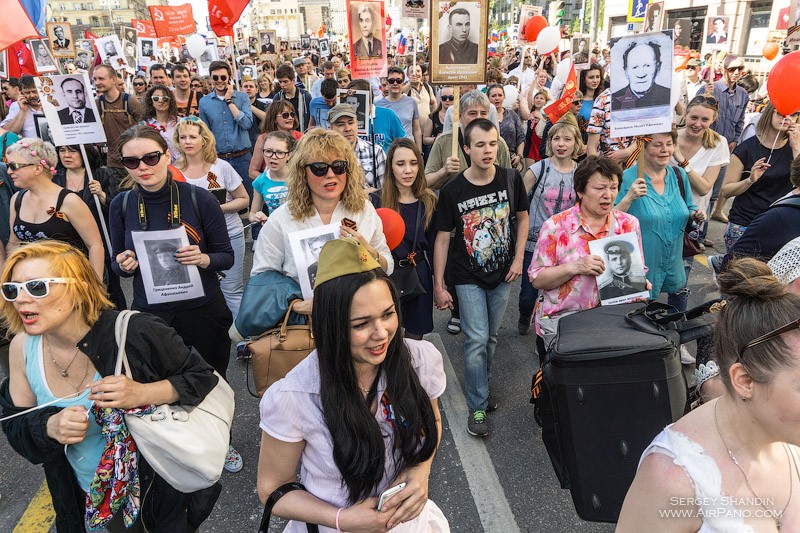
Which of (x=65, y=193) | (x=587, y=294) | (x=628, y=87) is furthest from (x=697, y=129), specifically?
(x=65, y=193)

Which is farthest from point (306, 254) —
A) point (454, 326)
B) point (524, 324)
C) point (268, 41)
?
point (268, 41)

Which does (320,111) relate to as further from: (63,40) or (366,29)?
(63,40)

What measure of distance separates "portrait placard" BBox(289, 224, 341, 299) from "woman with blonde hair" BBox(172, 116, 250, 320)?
1985 millimetres

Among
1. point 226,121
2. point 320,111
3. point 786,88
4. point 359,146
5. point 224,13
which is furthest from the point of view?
point 224,13

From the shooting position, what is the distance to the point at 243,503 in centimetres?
305

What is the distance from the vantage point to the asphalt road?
289 centimetres

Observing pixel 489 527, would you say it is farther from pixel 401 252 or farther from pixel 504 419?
pixel 401 252

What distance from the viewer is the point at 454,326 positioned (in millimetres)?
5047

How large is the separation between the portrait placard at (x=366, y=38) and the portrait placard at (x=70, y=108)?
3473mm

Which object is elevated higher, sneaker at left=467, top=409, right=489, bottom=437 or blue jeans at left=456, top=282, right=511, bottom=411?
blue jeans at left=456, top=282, right=511, bottom=411

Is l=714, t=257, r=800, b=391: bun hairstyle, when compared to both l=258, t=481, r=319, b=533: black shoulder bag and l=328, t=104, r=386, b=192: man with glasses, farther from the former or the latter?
l=328, t=104, r=386, b=192: man with glasses

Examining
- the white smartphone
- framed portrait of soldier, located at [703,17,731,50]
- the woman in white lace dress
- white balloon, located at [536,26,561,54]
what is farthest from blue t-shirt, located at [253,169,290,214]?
framed portrait of soldier, located at [703,17,731,50]

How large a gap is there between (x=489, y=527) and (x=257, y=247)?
2001 mm

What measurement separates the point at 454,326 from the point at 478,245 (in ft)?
5.26
